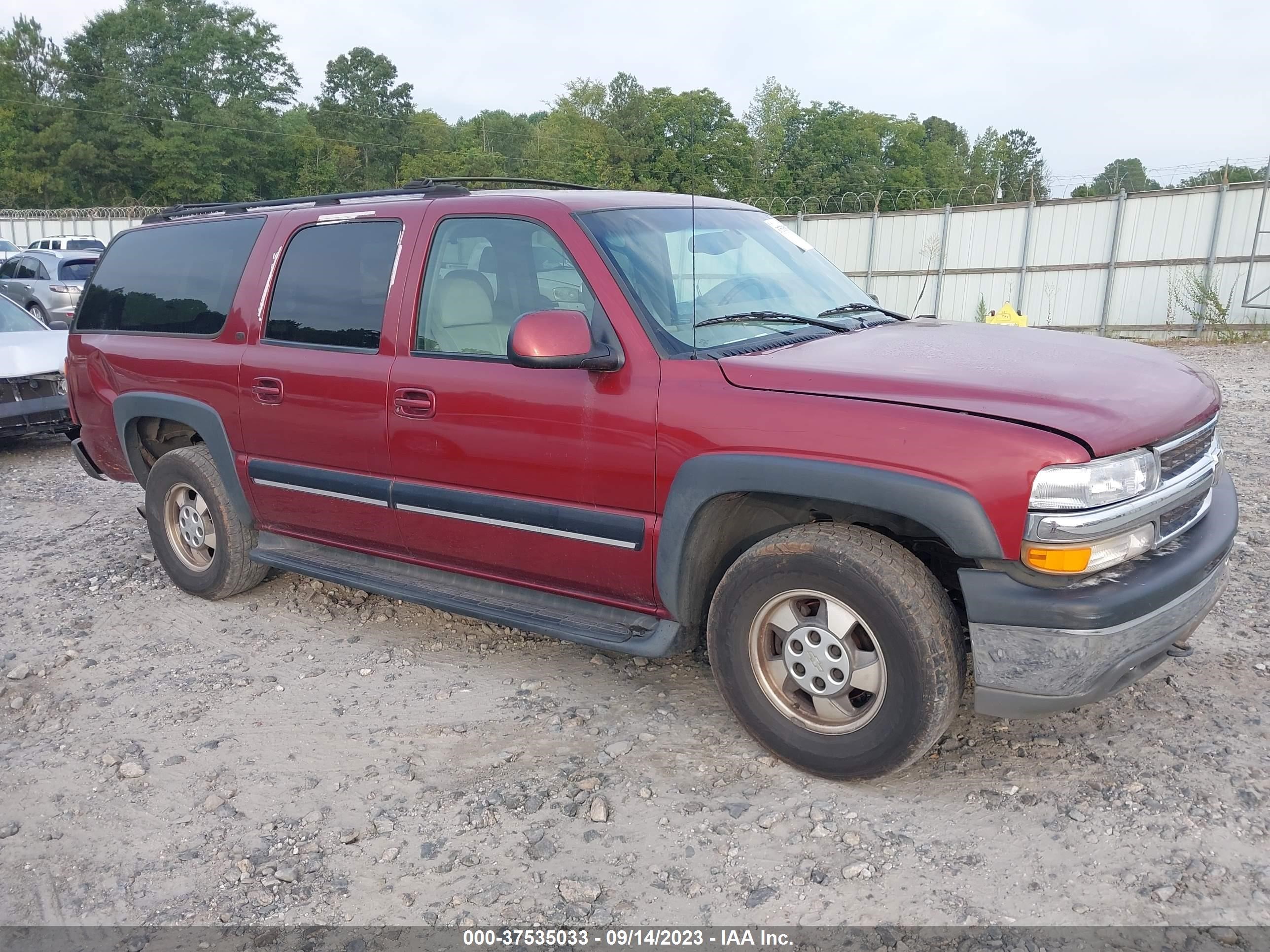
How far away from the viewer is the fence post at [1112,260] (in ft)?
58.0

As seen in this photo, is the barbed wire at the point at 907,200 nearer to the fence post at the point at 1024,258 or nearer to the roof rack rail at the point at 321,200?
the fence post at the point at 1024,258

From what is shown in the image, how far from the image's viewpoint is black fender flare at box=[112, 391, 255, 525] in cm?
464

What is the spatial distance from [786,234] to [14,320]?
832 cm

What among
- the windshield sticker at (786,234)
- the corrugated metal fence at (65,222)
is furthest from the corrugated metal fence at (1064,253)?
the corrugated metal fence at (65,222)

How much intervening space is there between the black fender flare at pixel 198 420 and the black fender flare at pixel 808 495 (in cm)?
247

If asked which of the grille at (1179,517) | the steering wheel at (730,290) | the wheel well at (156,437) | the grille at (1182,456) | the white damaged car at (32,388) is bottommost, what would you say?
the white damaged car at (32,388)

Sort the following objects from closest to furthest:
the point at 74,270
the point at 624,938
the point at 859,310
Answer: the point at 624,938 < the point at 859,310 < the point at 74,270

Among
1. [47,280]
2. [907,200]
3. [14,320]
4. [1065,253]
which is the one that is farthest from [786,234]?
[907,200]

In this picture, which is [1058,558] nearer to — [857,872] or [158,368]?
[857,872]

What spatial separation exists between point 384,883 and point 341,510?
1903mm

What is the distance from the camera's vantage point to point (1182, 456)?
300 cm

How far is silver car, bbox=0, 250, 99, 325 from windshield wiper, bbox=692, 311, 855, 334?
14.9 meters

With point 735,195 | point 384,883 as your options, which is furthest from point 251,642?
point 735,195

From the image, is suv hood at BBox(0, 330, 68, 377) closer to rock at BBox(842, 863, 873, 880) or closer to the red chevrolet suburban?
the red chevrolet suburban
